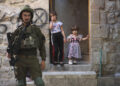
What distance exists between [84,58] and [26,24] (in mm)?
4361

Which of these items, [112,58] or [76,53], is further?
[76,53]

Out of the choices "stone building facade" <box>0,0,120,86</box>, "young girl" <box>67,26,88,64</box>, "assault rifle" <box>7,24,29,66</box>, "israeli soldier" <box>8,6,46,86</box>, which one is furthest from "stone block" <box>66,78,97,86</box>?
"assault rifle" <box>7,24,29,66</box>

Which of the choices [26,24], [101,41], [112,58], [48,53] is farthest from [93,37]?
[26,24]

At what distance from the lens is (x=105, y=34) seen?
25.4 ft

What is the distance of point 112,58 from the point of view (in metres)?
7.78

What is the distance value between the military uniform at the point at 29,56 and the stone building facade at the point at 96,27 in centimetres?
264

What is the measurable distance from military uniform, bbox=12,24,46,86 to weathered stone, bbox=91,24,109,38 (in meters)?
2.83

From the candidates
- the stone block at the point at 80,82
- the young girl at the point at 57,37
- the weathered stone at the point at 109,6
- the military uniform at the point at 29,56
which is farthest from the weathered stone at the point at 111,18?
the military uniform at the point at 29,56

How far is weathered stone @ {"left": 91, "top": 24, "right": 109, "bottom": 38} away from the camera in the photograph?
772cm

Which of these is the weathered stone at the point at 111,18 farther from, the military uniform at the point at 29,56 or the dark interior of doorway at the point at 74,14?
the military uniform at the point at 29,56

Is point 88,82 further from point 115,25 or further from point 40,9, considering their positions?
point 40,9

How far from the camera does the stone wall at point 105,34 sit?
7.70 meters

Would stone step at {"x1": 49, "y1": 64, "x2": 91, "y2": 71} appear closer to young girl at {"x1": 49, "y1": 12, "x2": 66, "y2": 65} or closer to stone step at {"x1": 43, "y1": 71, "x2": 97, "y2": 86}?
young girl at {"x1": 49, "y1": 12, "x2": 66, "y2": 65}

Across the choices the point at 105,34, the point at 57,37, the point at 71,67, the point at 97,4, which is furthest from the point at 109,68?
the point at 97,4
